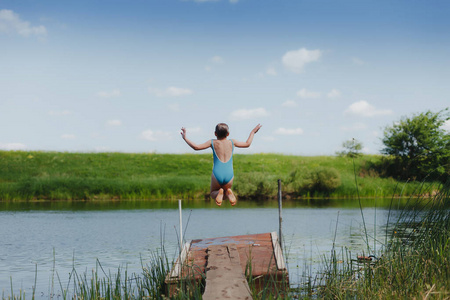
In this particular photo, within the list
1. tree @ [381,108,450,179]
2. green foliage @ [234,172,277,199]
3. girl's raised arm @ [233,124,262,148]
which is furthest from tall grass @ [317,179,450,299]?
tree @ [381,108,450,179]

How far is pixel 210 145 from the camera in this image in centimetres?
751

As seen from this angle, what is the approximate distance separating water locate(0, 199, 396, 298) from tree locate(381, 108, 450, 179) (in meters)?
13.8

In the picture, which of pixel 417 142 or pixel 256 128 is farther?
pixel 417 142

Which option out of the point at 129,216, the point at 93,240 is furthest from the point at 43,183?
the point at 93,240

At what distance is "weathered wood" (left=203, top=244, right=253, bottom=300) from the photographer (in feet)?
22.2

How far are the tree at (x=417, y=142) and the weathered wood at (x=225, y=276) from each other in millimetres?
36945

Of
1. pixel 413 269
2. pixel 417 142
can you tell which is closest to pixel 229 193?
pixel 413 269

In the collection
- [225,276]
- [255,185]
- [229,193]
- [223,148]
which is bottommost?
[225,276]

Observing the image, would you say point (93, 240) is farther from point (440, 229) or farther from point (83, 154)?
point (83, 154)

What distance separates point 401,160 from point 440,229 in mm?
38925

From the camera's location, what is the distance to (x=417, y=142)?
144ft

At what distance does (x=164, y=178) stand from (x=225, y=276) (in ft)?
104

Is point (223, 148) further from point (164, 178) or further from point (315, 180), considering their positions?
point (164, 178)

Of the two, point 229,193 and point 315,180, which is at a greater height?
point 229,193
